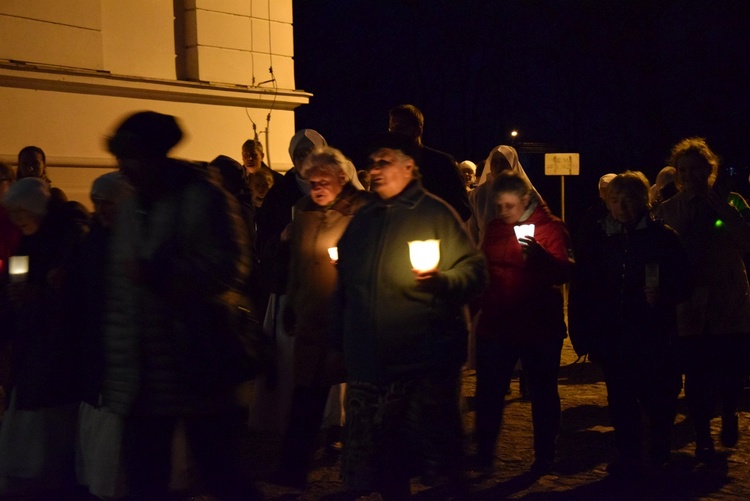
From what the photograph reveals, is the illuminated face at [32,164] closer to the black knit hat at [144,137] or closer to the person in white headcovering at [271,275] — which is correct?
the person in white headcovering at [271,275]

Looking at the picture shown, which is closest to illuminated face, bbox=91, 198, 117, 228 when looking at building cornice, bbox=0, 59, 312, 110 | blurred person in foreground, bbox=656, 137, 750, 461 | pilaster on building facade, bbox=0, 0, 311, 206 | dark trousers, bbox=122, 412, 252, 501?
dark trousers, bbox=122, 412, 252, 501

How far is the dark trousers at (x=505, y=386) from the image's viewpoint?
6828 millimetres

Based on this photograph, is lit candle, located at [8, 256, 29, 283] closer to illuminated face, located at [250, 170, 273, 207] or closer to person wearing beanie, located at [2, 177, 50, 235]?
person wearing beanie, located at [2, 177, 50, 235]

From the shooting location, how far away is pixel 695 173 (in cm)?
726

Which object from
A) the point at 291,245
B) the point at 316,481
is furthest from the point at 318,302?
the point at 316,481

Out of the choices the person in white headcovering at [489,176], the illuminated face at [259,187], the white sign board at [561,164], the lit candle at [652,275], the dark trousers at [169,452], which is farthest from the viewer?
the white sign board at [561,164]

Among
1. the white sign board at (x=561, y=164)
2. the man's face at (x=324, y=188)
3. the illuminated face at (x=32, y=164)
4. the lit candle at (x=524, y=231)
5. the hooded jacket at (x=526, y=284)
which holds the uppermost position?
the white sign board at (x=561, y=164)

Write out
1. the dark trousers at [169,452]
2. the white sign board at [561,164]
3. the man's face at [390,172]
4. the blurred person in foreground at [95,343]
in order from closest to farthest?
the dark trousers at [169,452] → the blurred person in foreground at [95,343] → the man's face at [390,172] → the white sign board at [561,164]

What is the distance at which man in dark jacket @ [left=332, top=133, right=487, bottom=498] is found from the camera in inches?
201

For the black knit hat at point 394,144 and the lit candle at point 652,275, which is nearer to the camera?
the black knit hat at point 394,144

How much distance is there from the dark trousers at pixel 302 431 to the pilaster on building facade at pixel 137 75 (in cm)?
588

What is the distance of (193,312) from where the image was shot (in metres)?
4.25

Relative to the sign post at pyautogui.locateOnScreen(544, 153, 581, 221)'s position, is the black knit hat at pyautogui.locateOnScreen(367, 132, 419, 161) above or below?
below

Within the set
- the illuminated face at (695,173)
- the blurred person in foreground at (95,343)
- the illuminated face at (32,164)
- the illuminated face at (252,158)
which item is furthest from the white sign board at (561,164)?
the blurred person in foreground at (95,343)
